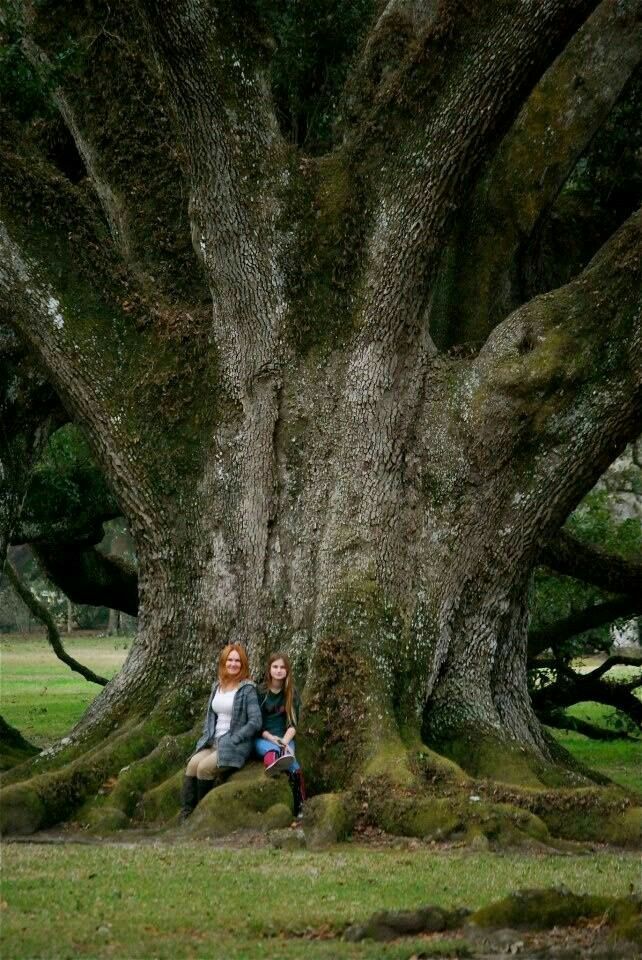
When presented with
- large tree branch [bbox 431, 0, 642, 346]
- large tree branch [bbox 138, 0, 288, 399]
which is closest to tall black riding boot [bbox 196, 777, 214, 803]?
large tree branch [bbox 138, 0, 288, 399]

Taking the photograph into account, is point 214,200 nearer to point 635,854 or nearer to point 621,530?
point 635,854

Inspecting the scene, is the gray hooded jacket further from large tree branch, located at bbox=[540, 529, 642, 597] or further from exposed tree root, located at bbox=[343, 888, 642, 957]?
large tree branch, located at bbox=[540, 529, 642, 597]

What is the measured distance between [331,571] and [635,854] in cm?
356

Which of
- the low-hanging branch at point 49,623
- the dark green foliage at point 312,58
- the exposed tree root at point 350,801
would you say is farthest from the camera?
the low-hanging branch at point 49,623

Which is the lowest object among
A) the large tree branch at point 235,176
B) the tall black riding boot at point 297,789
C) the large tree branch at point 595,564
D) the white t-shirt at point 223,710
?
the tall black riding boot at point 297,789

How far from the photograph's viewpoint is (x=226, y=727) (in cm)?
1096

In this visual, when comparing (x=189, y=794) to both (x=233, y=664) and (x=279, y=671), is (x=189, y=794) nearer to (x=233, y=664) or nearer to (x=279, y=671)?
(x=233, y=664)

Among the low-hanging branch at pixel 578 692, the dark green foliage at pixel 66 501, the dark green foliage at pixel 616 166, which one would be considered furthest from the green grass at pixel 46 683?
the dark green foliage at pixel 616 166

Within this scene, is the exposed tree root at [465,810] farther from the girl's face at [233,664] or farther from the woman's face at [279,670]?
the girl's face at [233,664]

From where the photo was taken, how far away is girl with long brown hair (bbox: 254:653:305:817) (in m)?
10.7

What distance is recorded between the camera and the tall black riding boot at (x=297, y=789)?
10.6m

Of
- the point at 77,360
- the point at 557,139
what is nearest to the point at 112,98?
the point at 77,360

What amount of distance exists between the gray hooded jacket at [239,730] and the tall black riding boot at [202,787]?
181mm

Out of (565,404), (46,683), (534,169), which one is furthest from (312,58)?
(46,683)
